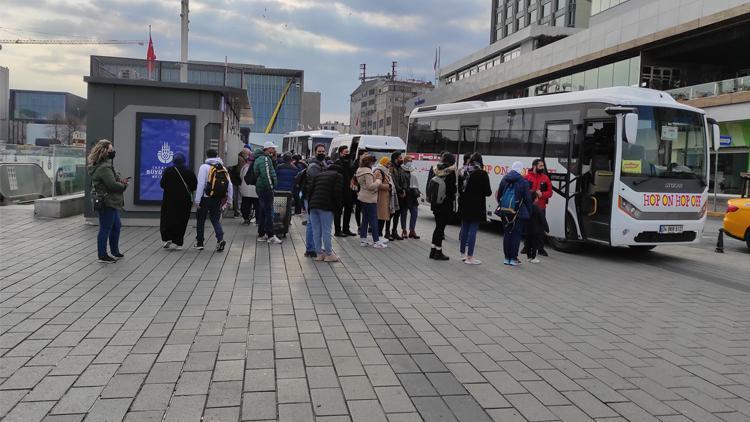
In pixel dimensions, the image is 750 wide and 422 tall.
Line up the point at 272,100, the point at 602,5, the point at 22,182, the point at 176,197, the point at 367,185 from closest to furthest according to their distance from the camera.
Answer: the point at 176,197 → the point at 367,185 → the point at 22,182 → the point at 602,5 → the point at 272,100

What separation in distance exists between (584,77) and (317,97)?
60.7 m

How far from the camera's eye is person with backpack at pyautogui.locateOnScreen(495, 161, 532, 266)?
946 centimetres

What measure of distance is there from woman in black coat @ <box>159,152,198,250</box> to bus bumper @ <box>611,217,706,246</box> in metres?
7.39

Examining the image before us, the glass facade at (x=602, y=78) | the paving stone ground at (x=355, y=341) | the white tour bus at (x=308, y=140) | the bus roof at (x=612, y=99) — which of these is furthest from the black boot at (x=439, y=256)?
the glass facade at (x=602, y=78)

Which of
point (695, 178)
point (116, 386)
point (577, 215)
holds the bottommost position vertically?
point (116, 386)

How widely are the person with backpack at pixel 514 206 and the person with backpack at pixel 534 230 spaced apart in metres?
0.28

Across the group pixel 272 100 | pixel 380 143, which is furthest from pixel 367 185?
pixel 272 100

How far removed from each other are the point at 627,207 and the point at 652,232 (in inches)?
27.6

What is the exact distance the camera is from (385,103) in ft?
396

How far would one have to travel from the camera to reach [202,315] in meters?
5.88

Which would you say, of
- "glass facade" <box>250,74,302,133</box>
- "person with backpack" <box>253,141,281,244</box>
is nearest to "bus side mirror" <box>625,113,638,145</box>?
"person with backpack" <box>253,141,281,244</box>

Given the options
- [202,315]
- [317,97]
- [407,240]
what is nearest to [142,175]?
[407,240]

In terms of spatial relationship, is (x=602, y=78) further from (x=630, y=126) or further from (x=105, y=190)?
(x=105, y=190)

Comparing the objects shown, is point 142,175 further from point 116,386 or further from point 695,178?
point 695,178
